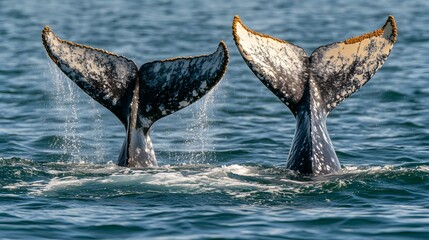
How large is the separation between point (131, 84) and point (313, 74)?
8.42 feet

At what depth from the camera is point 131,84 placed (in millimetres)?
15453

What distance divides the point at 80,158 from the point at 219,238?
6206 millimetres

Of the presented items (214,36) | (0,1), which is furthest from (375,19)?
(0,1)

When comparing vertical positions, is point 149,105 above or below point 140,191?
above

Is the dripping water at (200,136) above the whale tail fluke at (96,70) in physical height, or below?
below

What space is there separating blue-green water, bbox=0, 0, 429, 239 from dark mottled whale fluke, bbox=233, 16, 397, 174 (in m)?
0.47

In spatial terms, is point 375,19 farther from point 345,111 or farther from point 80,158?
point 80,158

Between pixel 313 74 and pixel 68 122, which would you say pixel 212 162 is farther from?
pixel 68 122

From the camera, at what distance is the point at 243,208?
1330cm

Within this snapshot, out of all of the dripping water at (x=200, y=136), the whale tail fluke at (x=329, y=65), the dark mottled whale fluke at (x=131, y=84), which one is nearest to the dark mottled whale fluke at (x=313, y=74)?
the whale tail fluke at (x=329, y=65)

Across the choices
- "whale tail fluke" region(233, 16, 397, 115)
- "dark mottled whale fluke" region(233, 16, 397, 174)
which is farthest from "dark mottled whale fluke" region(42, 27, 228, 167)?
"whale tail fluke" region(233, 16, 397, 115)

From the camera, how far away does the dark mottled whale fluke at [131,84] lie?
1498 cm

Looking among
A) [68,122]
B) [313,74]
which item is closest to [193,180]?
[313,74]

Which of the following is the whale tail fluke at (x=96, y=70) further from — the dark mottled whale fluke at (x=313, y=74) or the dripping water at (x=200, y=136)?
the dark mottled whale fluke at (x=313, y=74)
